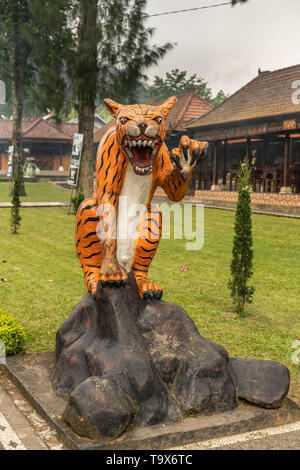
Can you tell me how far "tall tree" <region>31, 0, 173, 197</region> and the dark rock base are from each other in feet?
44.3

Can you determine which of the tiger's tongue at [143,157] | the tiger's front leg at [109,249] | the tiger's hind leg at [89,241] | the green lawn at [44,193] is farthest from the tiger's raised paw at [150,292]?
the green lawn at [44,193]

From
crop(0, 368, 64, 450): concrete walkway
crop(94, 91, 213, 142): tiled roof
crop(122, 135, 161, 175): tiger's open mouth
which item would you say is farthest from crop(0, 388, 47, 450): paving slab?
crop(94, 91, 213, 142): tiled roof

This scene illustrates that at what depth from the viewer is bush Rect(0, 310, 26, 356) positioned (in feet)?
15.4

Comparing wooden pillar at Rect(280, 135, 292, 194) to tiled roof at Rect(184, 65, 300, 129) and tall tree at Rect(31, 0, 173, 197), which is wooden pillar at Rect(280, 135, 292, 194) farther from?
tall tree at Rect(31, 0, 173, 197)

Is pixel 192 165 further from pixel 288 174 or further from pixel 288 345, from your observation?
pixel 288 174

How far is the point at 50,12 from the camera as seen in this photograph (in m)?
16.7

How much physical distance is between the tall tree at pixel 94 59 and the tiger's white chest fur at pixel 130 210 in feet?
42.7

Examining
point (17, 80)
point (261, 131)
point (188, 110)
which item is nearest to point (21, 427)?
point (261, 131)

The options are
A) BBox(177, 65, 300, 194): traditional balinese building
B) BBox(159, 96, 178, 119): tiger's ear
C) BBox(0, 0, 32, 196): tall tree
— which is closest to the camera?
BBox(159, 96, 178, 119): tiger's ear

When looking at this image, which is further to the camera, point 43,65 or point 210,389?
point 43,65

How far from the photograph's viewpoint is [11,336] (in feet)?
15.6

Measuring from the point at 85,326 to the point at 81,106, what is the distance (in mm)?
14264

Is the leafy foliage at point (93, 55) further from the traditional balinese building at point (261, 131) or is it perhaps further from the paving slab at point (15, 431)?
the paving slab at point (15, 431)
